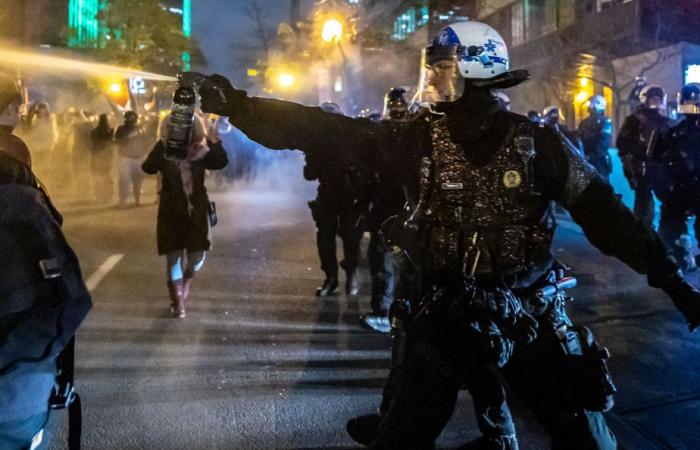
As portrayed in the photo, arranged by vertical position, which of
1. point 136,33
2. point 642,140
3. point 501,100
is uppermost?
point 136,33

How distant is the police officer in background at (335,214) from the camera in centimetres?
693

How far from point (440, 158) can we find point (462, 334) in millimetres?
647

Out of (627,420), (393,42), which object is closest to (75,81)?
(393,42)

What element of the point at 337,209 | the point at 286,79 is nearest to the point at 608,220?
the point at 337,209

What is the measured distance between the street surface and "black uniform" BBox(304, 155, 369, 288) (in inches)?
16.6

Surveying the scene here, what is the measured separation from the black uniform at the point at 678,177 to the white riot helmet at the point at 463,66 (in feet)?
18.0

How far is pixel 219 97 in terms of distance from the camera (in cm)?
266

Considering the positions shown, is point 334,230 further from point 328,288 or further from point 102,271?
point 102,271

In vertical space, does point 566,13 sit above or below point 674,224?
above

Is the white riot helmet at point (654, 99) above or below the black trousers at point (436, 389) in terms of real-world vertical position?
above

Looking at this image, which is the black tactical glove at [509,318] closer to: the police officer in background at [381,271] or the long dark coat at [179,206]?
the police officer in background at [381,271]

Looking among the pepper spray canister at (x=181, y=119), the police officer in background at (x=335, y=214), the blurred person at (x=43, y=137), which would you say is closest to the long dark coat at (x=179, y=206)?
the police officer in background at (x=335, y=214)

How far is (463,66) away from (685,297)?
→ 118cm

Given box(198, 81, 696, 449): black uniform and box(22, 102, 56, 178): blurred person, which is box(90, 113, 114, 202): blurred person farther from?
box(198, 81, 696, 449): black uniform
